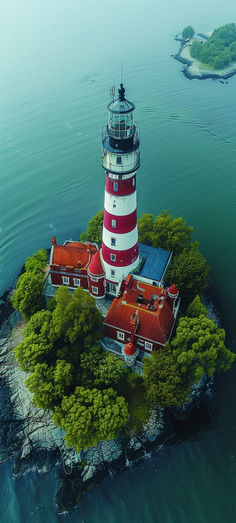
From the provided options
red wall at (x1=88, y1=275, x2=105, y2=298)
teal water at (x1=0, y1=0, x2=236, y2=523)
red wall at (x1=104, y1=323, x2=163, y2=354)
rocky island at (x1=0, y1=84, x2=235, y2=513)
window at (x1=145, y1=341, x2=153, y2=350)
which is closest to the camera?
rocky island at (x1=0, y1=84, x2=235, y2=513)

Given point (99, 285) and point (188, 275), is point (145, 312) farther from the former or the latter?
point (188, 275)

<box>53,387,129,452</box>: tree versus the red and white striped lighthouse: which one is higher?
the red and white striped lighthouse

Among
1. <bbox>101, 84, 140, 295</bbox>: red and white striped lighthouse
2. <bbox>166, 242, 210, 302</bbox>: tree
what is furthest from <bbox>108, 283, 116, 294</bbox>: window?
<bbox>166, 242, 210, 302</bbox>: tree

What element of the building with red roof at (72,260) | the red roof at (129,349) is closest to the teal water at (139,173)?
the red roof at (129,349)

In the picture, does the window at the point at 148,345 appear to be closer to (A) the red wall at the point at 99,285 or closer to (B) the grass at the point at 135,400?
(B) the grass at the point at 135,400

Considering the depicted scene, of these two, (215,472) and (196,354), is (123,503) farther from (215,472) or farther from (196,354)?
(196,354)

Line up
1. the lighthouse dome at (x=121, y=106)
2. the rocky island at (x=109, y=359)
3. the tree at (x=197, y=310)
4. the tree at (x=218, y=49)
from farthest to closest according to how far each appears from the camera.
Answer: the tree at (x=218, y=49) < the tree at (x=197, y=310) < the rocky island at (x=109, y=359) < the lighthouse dome at (x=121, y=106)

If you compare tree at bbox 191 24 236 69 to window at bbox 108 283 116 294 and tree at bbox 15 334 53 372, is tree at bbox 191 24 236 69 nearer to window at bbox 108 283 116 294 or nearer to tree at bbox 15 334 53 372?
window at bbox 108 283 116 294
